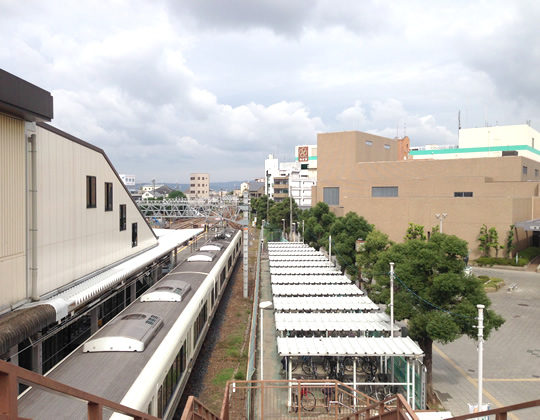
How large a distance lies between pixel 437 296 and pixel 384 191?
1334 inches

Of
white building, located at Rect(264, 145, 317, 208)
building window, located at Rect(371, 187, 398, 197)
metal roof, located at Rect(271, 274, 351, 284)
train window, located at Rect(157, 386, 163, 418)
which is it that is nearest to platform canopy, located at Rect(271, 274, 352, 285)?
metal roof, located at Rect(271, 274, 351, 284)

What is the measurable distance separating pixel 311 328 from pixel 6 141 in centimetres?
874

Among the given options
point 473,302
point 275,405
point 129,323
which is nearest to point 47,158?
point 129,323

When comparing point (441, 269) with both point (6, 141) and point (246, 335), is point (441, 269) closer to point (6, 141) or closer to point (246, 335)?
point (246, 335)

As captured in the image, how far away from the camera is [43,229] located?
360 inches

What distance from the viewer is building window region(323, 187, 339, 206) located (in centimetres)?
4949

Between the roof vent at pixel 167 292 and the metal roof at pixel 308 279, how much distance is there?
6458mm

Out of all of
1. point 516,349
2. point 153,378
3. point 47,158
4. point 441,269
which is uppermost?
point 47,158

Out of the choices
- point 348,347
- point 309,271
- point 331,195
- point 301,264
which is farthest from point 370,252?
point 331,195

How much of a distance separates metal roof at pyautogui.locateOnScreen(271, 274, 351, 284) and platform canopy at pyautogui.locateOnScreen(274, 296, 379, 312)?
9.49 ft

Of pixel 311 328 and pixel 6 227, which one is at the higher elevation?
pixel 6 227

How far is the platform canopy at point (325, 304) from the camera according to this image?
14023 mm

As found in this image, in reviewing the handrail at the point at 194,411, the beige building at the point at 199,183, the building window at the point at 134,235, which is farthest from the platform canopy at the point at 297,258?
the beige building at the point at 199,183

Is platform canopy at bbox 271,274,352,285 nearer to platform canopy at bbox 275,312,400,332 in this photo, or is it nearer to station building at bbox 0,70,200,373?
platform canopy at bbox 275,312,400,332
